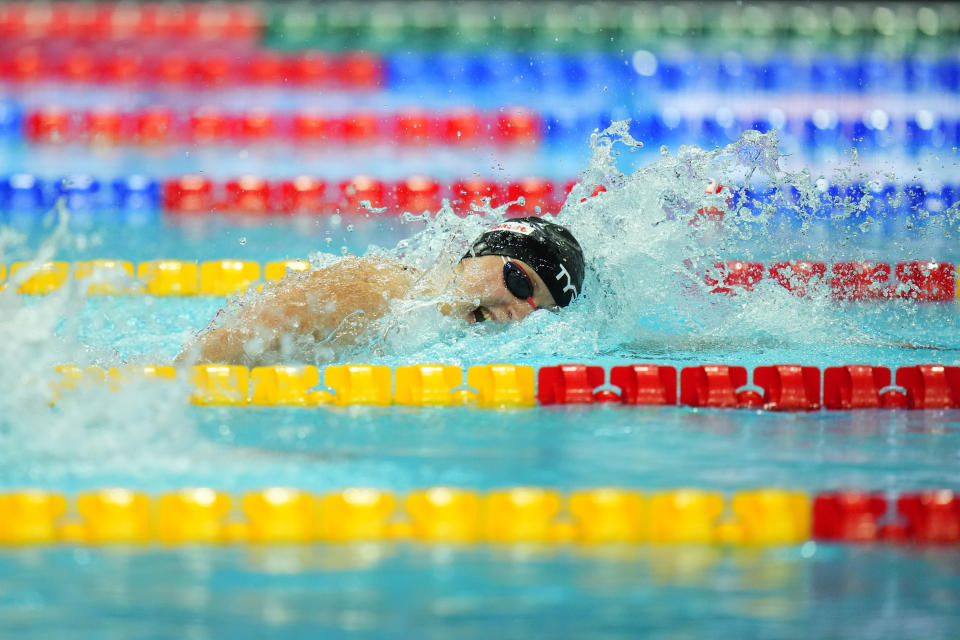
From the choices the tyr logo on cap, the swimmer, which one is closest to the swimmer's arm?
the swimmer

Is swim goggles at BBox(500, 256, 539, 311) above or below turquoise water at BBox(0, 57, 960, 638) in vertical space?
above

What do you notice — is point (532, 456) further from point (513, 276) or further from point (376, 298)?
point (376, 298)

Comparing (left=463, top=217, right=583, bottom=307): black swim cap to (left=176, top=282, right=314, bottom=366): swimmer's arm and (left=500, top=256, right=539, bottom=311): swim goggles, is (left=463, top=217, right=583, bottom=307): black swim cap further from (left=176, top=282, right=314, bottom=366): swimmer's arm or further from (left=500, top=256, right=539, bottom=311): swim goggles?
(left=176, top=282, right=314, bottom=366): swimmer's arm

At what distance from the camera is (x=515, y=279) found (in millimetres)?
3303

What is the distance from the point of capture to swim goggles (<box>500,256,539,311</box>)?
330cm

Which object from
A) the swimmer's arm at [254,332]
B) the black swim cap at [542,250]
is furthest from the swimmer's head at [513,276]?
the swimmer's arm at [254,332]

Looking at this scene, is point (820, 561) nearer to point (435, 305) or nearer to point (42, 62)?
point (435, 305)

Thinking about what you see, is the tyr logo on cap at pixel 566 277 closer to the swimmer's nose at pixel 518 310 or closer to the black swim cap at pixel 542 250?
the black swim cap at pixel 542 250

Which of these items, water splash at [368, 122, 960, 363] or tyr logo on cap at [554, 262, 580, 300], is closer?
tyr logo on cap at [554, 262, 580, 300]

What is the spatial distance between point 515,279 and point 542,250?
0.12 m

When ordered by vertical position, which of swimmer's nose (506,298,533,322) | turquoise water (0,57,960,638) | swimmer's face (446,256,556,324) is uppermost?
swimmer's face (446,256,556,324)

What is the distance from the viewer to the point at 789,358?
351 cm

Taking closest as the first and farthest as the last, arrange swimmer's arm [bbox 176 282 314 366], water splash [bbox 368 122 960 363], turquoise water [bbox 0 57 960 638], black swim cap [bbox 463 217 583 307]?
turquoise water [bbox 0 57 960 638]
swimmer's arm [bbox 176 282 314 366]
black swim cap [bbox 463 217 583 307]
water splash [bbox 368 122 960 363]

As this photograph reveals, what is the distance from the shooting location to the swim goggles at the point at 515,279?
130 inches
